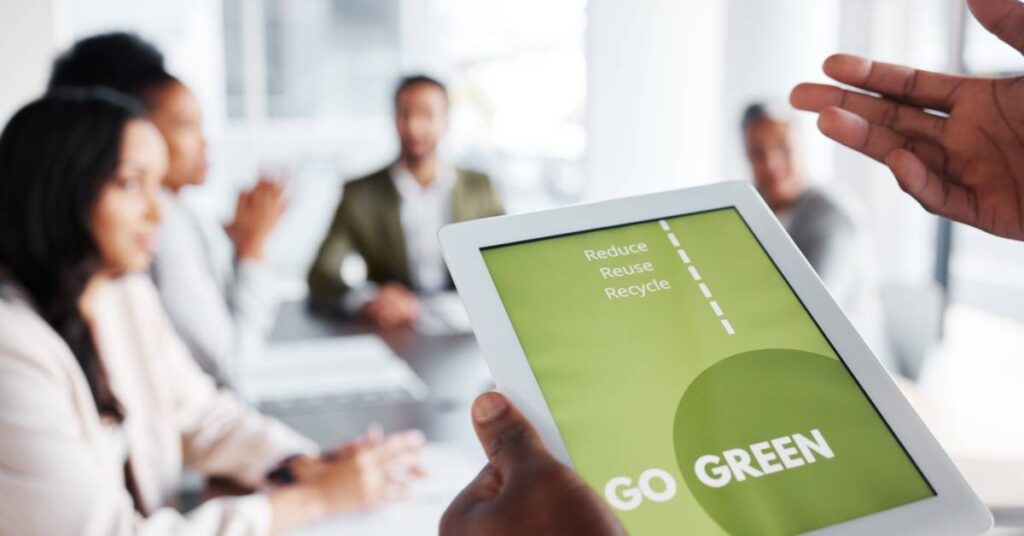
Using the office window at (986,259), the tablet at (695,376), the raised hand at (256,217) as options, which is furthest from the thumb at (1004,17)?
the office window at (986,259)

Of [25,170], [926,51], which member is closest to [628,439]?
[25,170]

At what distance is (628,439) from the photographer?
2.19 feet

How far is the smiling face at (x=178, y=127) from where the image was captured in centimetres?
214

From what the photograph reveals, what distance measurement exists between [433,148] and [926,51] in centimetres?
304

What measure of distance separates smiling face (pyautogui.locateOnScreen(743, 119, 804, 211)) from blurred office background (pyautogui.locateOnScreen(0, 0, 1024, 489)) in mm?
204

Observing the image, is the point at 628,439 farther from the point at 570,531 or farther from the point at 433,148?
the point at 433,148

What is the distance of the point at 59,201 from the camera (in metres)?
1.41

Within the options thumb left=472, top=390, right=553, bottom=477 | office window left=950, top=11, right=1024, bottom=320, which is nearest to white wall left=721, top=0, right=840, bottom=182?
office window left=950, top=11, right=1024, bottom=320

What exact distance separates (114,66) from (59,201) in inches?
32.0

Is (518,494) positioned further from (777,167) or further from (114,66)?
(777,167)

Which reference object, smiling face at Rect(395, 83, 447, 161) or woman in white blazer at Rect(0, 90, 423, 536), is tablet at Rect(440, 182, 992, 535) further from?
smiling face at Rect(395, 83, 447, 161)

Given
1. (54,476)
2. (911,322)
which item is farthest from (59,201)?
(911,322)

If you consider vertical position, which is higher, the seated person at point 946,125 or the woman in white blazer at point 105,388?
the seated person at point 946,125

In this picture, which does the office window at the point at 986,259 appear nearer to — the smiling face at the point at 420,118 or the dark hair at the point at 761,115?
the dark hair at the point at 761,115
